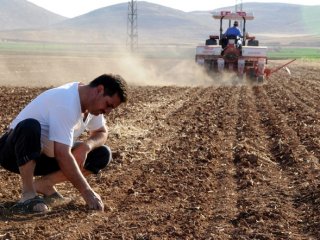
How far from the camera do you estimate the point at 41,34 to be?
161750 millimetres

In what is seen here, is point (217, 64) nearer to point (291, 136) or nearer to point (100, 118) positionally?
point (291, 136)

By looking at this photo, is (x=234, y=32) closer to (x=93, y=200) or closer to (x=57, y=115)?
(x=93, y=200)

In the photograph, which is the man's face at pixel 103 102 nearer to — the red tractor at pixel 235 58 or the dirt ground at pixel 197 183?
the dirt ground at pixel 197 183

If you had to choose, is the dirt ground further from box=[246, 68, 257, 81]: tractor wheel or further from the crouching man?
box=[246, 68, 257, 81]: tractor wheel

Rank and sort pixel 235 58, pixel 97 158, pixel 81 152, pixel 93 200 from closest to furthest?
1. pixel 93 200
2. pixel 81 152
3. pixel 97 158
4. pixel 235 58

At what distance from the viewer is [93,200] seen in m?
5.66

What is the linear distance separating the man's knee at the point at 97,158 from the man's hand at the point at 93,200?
2.02 feet

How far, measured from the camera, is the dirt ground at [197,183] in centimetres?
523

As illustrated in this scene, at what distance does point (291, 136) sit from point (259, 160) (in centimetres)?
208

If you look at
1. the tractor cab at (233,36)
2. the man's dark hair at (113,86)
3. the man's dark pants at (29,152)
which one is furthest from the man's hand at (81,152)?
the tractor cab at (233,36)

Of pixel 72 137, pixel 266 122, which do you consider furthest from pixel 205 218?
pixel 266 122

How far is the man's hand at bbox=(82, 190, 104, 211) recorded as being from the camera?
18.4ft

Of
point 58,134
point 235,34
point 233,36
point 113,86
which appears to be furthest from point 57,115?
point 235,34

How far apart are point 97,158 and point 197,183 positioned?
4.06ft
